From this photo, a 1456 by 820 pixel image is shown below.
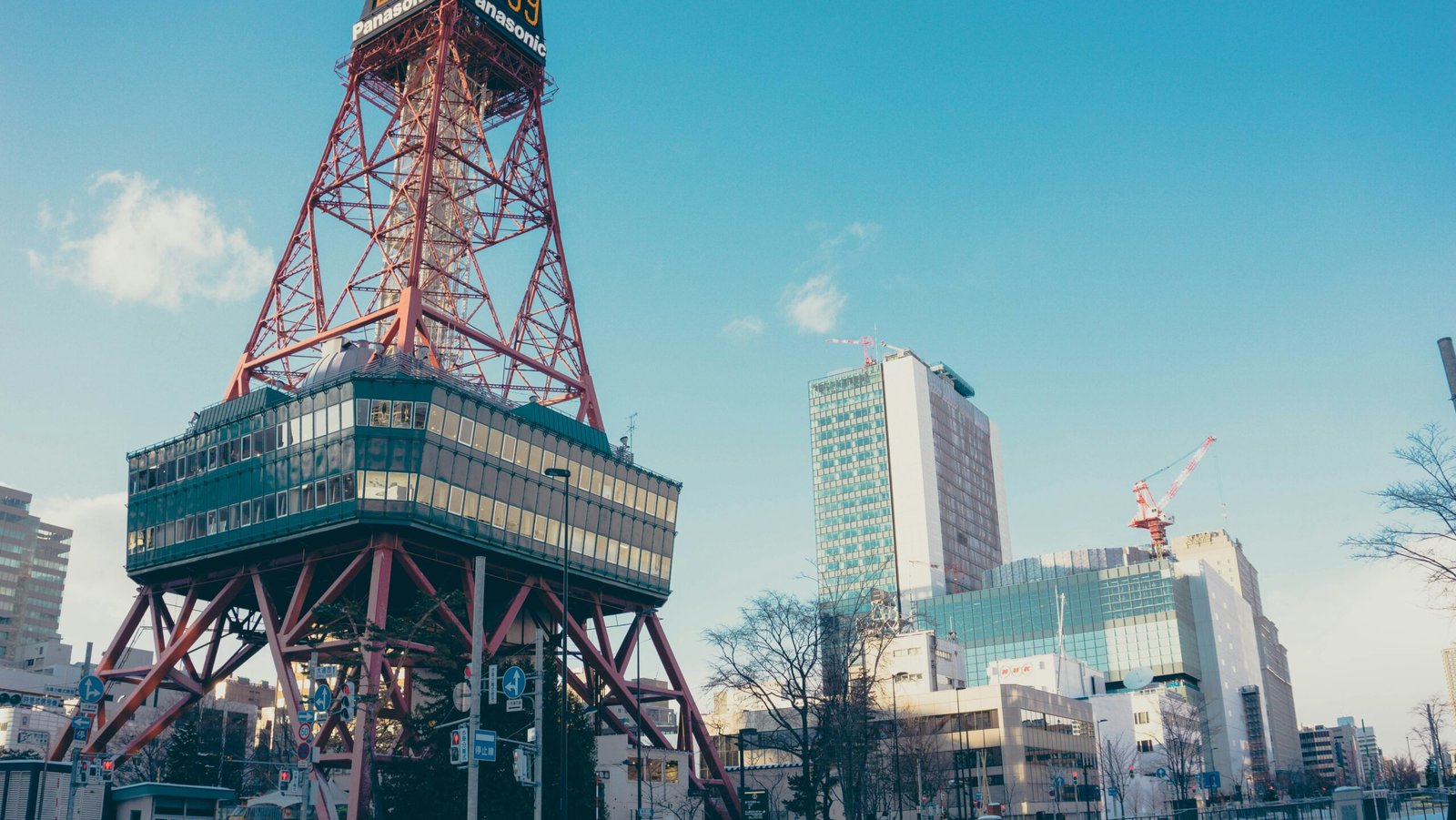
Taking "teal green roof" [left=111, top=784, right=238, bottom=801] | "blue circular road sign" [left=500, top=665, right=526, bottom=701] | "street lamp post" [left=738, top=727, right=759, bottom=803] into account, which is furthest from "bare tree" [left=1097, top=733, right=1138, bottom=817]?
"blue circular road sign" [left=500, top=665, right=526, bottom=701]

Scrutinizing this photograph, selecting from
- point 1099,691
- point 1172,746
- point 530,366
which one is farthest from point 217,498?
point 1099,691

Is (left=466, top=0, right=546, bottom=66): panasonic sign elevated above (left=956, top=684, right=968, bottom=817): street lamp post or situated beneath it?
elevated above

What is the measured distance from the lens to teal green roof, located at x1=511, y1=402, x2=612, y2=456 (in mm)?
84875

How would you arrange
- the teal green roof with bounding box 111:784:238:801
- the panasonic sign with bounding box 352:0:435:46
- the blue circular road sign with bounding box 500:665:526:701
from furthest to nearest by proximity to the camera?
the panasonic sign with bounding box 352:0:435:46 < the teal green roof with bounding box 111:784:238:801 < the blue circular road sign with bounding box 500:665:526:701

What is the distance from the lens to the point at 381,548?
75000 mm

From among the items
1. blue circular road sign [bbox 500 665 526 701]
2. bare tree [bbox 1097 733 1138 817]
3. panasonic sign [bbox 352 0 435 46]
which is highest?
panasonic sign [bbox 352 0 435 46]

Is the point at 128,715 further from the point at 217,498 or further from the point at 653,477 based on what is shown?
the point at 653,477

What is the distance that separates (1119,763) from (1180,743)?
762 cm

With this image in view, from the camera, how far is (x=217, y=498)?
8231 cm

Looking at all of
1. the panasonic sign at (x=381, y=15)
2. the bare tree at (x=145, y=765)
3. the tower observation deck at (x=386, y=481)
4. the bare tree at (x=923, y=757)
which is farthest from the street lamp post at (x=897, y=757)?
the panasonic sign at (x=381, y=15)

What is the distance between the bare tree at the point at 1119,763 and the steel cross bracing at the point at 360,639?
181ft

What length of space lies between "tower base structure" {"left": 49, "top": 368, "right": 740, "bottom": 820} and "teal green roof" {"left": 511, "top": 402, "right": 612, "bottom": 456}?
18 cm

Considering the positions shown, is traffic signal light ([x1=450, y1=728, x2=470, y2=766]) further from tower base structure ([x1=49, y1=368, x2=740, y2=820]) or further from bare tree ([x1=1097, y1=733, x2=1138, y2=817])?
bare tree ([x1=1097, y1=733, x2=1138, y2=817])

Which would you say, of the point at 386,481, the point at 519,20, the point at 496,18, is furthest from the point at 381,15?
the point at 386,481
